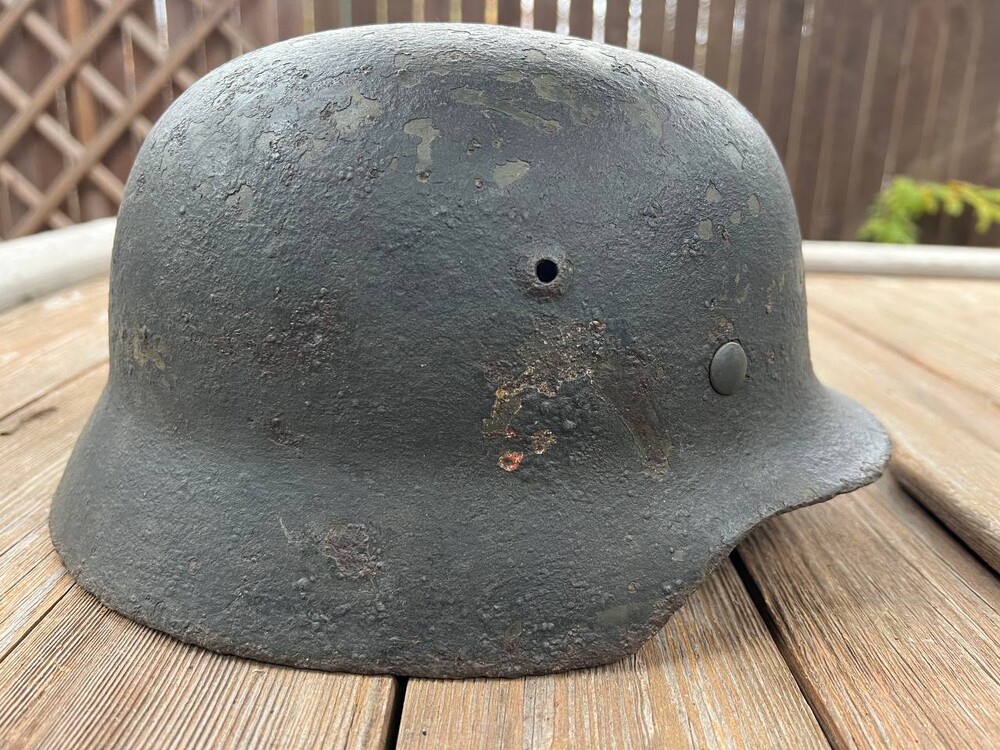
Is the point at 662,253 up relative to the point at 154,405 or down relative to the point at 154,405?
up

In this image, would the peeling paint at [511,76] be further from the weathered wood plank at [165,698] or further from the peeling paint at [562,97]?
the weathered wood plank at [165,698]

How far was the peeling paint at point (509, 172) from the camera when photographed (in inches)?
32.1

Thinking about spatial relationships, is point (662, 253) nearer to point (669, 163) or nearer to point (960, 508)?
point (669, 163)

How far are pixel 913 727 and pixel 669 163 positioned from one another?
1.94 feet

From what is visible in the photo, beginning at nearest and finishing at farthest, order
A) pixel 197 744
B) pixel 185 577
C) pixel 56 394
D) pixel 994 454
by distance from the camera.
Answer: pixel 197 744
pixel 185 577
pixel 994 454
pixel 56 394

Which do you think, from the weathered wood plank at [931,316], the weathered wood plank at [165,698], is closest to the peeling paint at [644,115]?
the weathered wood plank at [165,698]

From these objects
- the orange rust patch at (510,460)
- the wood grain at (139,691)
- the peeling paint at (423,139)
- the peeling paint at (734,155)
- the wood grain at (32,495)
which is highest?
the peeling paint at (423,139)

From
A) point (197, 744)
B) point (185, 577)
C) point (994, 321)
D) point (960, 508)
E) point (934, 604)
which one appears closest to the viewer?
point (197, 744)

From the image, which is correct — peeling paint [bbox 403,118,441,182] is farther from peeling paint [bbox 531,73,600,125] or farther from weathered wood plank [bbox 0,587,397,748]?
weathered wood plank [bbox 0,587,397,748]

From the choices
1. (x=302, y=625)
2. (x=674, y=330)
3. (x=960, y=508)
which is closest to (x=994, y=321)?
(x=960, y=508)

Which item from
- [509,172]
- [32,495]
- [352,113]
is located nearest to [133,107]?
[32,495]

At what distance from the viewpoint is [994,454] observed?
1419mm

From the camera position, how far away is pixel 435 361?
82cm

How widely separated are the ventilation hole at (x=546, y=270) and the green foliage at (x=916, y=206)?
145 inches
